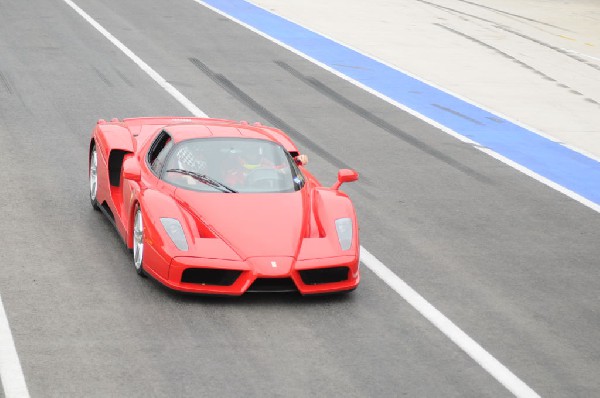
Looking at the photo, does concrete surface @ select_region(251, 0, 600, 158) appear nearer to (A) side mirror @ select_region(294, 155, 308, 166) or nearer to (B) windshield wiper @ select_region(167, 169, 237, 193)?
(A) side mirror @ select_region(294, 155, 308, 166)

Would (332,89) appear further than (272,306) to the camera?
Yes

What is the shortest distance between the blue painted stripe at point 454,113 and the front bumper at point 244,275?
21.7 ft

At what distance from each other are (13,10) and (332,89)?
9048 mm

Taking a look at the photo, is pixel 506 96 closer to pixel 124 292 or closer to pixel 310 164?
pixel 310 164

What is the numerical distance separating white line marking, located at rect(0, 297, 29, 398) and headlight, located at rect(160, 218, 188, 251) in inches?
64.5

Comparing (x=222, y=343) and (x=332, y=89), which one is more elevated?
(x=222, y=343)

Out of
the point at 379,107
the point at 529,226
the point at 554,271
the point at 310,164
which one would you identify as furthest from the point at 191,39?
the point at 554,271

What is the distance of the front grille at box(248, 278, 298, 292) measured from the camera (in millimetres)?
9969

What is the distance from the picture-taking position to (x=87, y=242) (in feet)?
38.0

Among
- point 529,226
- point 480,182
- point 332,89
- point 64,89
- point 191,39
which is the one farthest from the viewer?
point 191,39

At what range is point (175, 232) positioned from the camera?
1023 cm

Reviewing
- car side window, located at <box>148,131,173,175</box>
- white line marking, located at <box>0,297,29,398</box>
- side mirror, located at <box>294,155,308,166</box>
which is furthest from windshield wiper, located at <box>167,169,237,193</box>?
white line marking, located at <box>0,297,29,398</box>

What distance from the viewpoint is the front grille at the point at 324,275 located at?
10070 millimetres

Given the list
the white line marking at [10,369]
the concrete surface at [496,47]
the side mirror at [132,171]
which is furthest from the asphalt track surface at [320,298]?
the concrete surface at [496,47]
